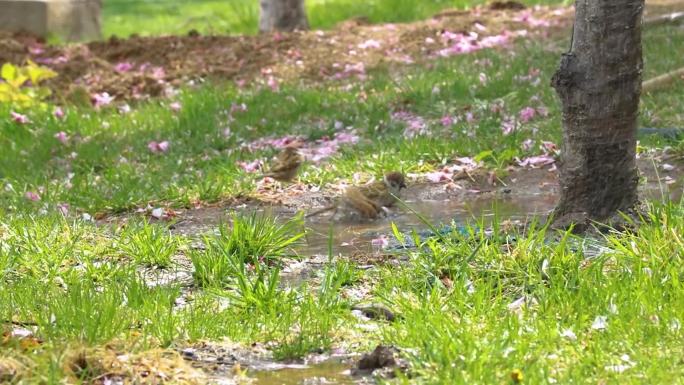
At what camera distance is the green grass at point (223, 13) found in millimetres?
17078

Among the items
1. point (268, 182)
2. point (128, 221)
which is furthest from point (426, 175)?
point (128, 221)

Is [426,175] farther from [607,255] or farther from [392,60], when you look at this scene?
[392,60]

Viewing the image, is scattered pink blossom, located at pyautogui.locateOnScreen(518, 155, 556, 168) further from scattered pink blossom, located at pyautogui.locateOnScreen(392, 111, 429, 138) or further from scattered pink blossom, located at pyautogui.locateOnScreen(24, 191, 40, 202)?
scattered pink blossom, located at pyautogui.locateOnScreen(24, 191, 40, 202)

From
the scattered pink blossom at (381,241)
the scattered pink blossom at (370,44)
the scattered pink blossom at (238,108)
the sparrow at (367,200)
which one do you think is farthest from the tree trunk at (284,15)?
the scattered pink blossom at (381,241)

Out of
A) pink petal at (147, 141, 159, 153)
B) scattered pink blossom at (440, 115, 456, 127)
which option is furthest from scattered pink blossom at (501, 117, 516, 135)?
pink petal at (147, 141, 159, 153)

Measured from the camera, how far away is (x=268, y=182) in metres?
8.42

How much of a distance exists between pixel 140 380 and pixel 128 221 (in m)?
3.07

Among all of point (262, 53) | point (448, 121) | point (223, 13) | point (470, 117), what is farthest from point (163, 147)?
point (223, 13)

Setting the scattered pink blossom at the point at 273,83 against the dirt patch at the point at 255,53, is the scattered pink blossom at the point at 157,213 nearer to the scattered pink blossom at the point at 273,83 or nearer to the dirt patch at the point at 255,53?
the scattered pink blossom at the point at 273,83

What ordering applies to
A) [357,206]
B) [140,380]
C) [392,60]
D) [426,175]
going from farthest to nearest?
[392,60] → [426,175] → [357,206] → [140,380]

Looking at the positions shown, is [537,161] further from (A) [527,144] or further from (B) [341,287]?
(B) [341,287]

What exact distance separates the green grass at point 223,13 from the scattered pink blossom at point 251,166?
254 inches

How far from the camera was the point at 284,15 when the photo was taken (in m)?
14.9

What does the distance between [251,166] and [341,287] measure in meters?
3.44
